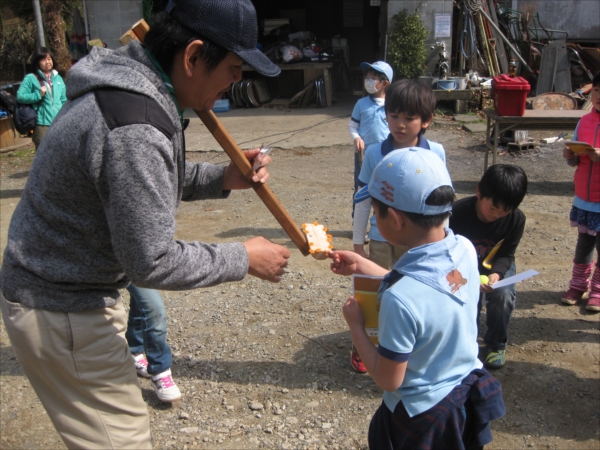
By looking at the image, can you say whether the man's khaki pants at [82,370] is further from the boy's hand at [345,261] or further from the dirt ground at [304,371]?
the dirt ground at [304,371]

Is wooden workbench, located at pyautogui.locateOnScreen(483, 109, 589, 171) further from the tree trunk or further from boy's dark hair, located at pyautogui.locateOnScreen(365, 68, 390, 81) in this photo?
the tree trunk

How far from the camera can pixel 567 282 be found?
462 cm

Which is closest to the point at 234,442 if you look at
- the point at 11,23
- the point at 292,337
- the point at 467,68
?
the point at 292,337

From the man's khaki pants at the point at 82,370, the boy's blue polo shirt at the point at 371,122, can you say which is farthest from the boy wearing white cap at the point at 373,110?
the man's khaki pants at the point at 82,370

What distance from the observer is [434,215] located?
1764mm

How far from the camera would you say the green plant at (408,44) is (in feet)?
37.0

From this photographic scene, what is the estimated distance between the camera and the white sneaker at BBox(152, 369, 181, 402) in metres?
3.24

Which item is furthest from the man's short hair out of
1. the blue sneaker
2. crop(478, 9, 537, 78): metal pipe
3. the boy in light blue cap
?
crop(478, 9, 537, 78): metal pipe

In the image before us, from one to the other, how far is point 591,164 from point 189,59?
3.34 m

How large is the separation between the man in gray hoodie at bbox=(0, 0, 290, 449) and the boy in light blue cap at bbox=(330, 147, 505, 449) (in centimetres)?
44

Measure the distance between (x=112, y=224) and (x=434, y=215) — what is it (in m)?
0.94

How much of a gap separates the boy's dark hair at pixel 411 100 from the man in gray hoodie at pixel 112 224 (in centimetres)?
138

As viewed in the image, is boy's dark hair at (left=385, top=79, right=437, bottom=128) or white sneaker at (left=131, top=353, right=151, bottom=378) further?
white sneaker at (left=131, top=353, right=151, bottom=378)

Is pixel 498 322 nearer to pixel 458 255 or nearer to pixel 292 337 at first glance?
pixel 292 337
